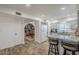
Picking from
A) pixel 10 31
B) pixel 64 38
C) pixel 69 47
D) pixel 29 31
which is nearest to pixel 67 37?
pixel 64 38

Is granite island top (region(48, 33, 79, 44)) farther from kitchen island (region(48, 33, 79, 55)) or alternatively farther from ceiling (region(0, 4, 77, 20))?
ceiling (region(0, 4, 77, 20))

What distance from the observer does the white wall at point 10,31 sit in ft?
6.58

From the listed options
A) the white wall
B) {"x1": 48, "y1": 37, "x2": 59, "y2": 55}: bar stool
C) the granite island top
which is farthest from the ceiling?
{"x1": 48, "y1": 37, "x2": 59, "y2": 55}: bar stool

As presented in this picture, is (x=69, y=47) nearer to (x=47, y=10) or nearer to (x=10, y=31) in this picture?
(x=47, y=10)

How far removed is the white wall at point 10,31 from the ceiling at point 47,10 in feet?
0.85

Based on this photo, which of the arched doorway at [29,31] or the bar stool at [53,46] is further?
the arched doorway at [29,31]

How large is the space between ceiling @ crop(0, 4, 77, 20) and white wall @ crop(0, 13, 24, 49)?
26cm

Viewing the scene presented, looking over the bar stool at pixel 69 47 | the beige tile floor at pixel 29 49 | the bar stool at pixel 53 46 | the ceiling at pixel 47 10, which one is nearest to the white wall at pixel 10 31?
the beige tile floor at pixel 29 49

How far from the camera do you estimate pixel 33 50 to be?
2.04 meters

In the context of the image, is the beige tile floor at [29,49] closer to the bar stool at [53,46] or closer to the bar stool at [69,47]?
the bar stool at [53,46]

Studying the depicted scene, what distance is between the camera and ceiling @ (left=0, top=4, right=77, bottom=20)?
1958 millimetres
